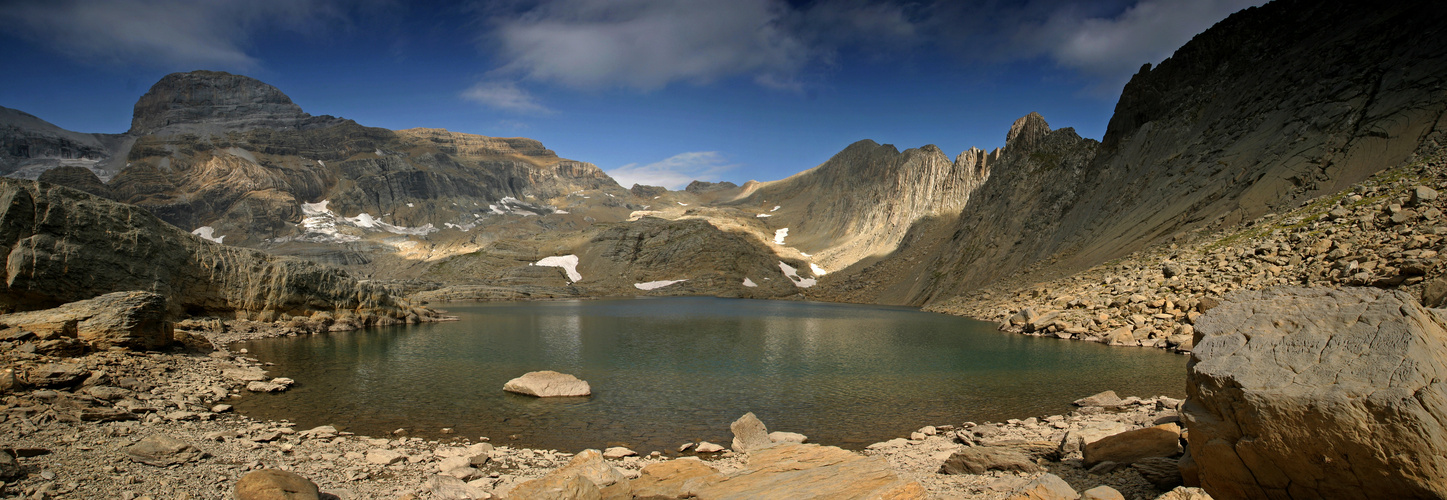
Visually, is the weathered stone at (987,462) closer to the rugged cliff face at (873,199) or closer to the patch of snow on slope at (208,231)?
the rugged cliff face at (873,199)

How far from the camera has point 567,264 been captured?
110 m

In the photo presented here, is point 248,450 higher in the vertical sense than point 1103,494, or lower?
lower

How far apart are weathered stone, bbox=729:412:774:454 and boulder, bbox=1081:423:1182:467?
237 inches

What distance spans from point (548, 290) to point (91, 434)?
83.6 m

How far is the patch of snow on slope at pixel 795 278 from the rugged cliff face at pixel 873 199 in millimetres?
10323

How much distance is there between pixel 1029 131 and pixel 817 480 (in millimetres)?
73316

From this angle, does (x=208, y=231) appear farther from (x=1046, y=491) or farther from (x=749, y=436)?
(x=1046, y=491)

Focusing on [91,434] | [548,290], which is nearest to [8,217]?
[91,434]

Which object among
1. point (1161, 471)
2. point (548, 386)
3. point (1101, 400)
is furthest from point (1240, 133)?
point (548, 386)

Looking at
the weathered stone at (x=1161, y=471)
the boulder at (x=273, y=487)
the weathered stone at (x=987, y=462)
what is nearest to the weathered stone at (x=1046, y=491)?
the weathered stone at (x=1161, y=471)

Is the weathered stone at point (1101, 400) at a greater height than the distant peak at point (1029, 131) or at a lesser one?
lesser

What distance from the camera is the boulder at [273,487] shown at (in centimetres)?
791

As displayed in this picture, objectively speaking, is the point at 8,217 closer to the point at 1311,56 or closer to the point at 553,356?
the point at 553,356

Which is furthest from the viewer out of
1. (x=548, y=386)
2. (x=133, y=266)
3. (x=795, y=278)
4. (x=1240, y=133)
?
(x=795, y=278)
